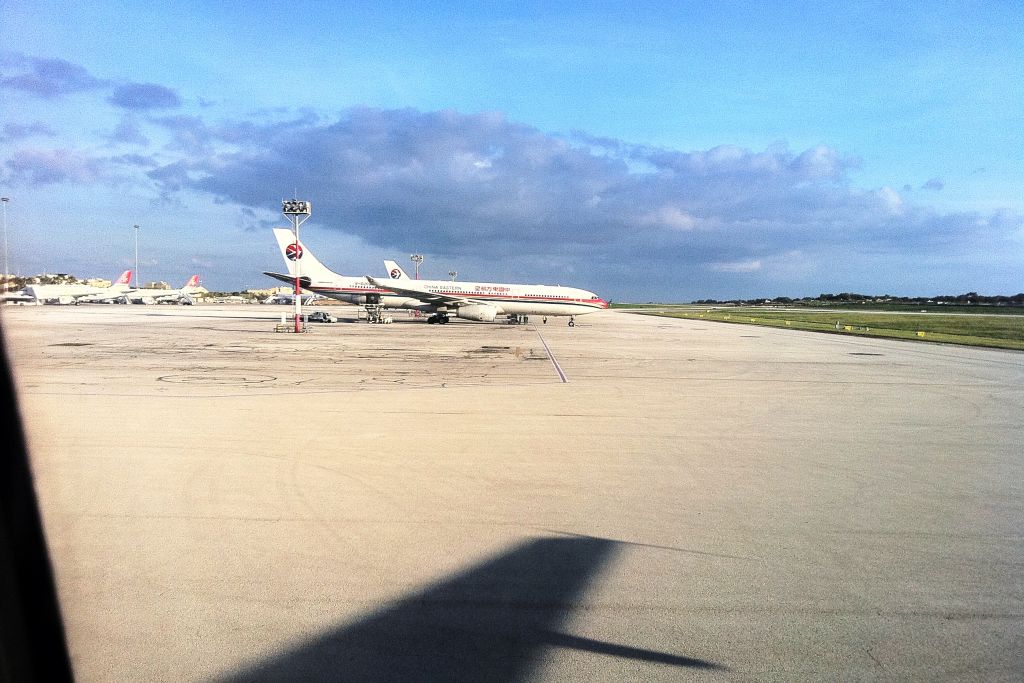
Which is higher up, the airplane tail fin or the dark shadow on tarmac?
the airplane tail fin

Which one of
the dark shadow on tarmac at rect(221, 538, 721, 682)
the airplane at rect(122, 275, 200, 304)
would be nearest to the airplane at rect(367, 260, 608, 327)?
the dark shadow on tarmac at rect(221, 538, 721, 682)

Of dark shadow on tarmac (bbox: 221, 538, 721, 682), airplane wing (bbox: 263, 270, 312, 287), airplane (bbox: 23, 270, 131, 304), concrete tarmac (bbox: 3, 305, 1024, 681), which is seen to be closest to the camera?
dark shadow on tarmac (bbox: 221, 538, 721, 682)

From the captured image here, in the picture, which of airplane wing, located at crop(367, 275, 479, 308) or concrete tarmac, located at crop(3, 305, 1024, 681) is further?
airplane wing, located at crop(367, 275, 479, 308)

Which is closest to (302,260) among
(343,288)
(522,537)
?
(343,288)

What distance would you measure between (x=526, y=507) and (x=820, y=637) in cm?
331

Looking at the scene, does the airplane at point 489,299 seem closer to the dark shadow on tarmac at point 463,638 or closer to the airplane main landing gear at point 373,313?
the airplane main landing gear at point 373,313

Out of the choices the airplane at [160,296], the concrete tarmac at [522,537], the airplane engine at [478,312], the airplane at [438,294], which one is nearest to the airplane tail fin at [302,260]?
the airplane at [438,294]

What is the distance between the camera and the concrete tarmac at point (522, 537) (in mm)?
4125

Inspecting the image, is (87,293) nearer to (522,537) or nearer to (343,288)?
(343,288)

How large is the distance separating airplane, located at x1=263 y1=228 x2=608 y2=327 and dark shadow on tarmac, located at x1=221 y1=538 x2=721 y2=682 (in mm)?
44695

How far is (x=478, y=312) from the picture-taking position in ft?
164

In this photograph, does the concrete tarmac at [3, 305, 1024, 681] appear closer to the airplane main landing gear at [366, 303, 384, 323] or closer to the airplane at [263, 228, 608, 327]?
the airplane at [263, 228, 608, 327]

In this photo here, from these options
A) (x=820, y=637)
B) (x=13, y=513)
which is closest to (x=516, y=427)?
(x=820, y=637)

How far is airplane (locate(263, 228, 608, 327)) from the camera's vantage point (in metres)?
50.7
